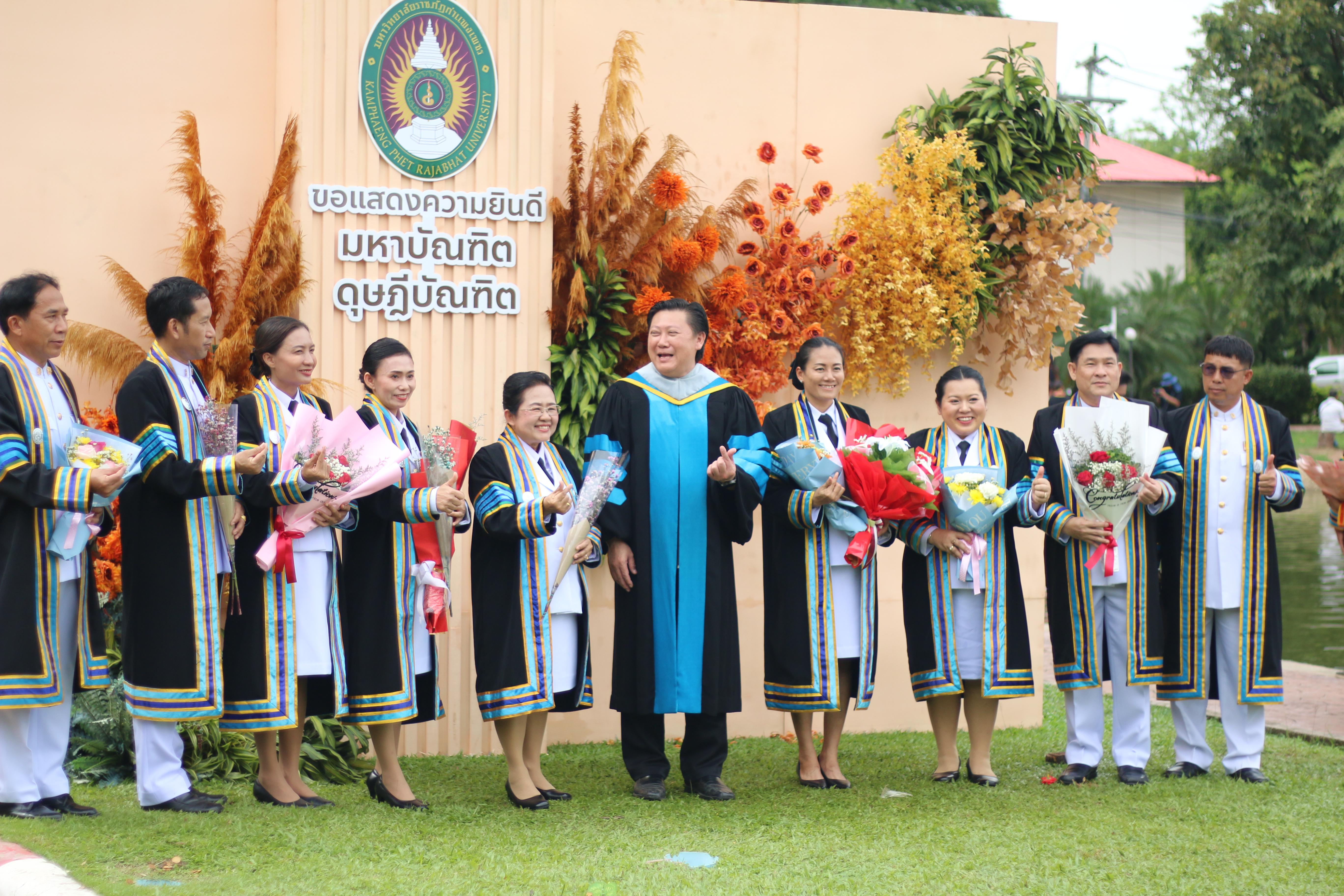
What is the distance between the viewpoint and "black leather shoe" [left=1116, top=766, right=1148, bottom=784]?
222 inches

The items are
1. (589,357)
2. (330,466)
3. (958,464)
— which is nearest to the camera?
(330,466)

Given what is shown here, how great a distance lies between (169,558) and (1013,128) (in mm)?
4919

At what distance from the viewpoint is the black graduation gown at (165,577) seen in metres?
4.52

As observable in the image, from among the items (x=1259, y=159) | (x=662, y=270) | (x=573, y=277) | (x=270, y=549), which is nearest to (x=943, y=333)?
(x=662, y=270)

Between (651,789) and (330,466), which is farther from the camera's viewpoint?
(651,789)

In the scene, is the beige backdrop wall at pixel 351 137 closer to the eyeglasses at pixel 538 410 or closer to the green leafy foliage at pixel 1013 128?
the green leafy foliage at pixel 1013 128

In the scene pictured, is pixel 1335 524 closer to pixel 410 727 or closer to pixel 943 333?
pixel 943 333

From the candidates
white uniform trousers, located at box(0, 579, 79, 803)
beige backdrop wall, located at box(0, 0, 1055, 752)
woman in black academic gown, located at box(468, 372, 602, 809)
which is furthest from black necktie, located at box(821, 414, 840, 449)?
white uniform trousers, located at box(0, 579, 79, 803)

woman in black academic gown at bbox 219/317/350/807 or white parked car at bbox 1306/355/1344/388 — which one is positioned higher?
white parked car at bbox 1306/355/1344/388

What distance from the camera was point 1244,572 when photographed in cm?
573

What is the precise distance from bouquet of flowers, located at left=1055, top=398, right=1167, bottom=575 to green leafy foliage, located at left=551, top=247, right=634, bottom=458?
2.33 meters

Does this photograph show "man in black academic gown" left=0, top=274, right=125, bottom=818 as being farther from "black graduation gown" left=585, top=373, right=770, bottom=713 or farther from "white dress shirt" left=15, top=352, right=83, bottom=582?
"black graduation gown" left=585, top=373, right=770, bottom=713

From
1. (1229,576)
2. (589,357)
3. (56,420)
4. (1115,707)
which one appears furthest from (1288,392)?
(56,420)

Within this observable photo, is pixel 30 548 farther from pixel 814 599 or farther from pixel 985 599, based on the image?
pixel 985 599
